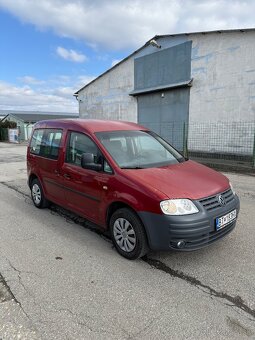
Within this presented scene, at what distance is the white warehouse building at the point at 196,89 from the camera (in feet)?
42.3

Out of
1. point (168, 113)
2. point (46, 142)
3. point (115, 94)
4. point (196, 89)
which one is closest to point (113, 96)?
point (115, 94)

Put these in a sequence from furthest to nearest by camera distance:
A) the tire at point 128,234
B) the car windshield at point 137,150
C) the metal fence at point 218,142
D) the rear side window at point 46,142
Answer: the metal fence at point 218,142 < the rear side window at point 46,142 < the car windshield at point 137,150 < the tire at point 128,234

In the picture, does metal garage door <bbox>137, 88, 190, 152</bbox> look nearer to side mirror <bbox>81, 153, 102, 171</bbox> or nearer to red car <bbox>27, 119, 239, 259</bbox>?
red car <bbox>27, 119, 239, 259</bbox>

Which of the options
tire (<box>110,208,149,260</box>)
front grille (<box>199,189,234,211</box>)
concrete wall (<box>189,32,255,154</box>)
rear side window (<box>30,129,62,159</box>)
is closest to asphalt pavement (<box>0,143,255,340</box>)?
tire (<box>110,208,149,260</box>)

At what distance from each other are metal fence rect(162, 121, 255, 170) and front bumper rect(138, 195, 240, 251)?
853cm

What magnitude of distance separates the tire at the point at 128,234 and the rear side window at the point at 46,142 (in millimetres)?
1959

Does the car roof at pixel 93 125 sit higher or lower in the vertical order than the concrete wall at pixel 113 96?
lower

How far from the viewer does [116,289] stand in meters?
3.10

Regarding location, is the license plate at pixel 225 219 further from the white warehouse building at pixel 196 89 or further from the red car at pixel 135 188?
the white warehouse building at pixel 196 89

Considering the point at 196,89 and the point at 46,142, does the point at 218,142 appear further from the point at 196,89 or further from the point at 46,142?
the point at 46,142

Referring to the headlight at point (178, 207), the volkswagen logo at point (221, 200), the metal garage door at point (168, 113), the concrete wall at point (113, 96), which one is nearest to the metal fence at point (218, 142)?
the metal garage door at point (168, 113)

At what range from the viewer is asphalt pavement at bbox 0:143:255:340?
2.52m

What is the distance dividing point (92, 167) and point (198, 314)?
226 cm

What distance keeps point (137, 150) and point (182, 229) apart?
163 centimetres
